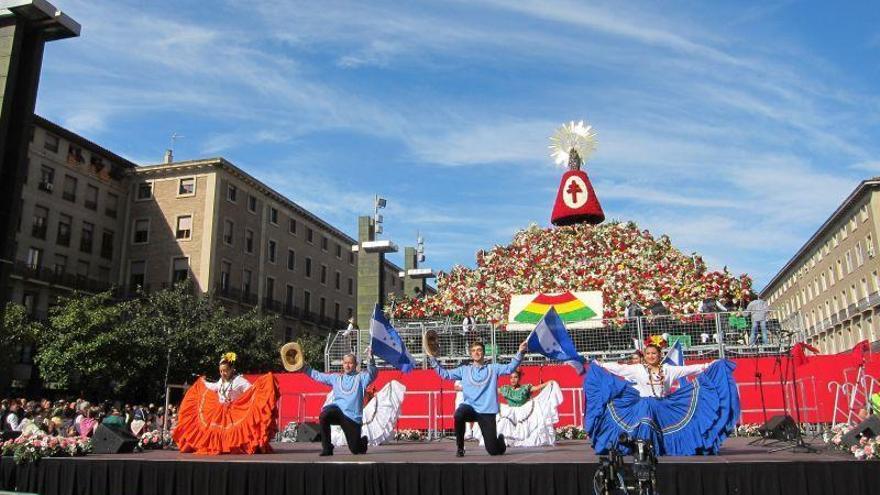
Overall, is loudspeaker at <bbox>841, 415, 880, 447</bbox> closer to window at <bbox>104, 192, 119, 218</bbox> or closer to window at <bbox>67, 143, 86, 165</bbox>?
window at <bbox>67, 143, 86, 165</bbox>

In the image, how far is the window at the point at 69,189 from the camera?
43141 mm

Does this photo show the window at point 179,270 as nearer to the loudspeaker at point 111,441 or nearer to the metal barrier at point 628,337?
the metal barrier at point 628,337

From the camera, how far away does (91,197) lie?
45438 millimetres

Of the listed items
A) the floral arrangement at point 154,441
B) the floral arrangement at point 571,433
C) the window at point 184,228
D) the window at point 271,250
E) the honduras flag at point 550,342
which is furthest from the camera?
the window at point 271,250

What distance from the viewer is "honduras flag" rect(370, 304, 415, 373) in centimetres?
1148

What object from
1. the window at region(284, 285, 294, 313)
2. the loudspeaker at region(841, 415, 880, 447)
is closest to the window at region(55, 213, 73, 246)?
the window at region(284, 285, 294, 313)

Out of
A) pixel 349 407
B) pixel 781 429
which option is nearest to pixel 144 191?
pixel 349 407

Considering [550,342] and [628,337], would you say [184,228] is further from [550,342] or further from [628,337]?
[550,342]

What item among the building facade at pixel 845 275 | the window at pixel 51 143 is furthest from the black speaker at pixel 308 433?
the building facade at pixel 845 275

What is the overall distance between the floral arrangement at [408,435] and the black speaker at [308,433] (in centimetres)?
206

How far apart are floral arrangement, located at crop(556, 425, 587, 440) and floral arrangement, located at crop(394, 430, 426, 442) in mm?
3396

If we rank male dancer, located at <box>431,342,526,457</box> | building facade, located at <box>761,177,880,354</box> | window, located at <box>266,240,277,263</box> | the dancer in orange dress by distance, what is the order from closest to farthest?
male dancer, located at <box>431,342,526,457</box> → the dancer in orange dress → building facade, located at <box>761,177,880,354</box> → window, located at <box>266,240,277,263</box>

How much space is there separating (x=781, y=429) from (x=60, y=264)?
42.4 metres

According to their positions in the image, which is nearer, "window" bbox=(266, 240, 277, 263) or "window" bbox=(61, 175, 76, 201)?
"window" bbox=(61, 175, 76, 201)
